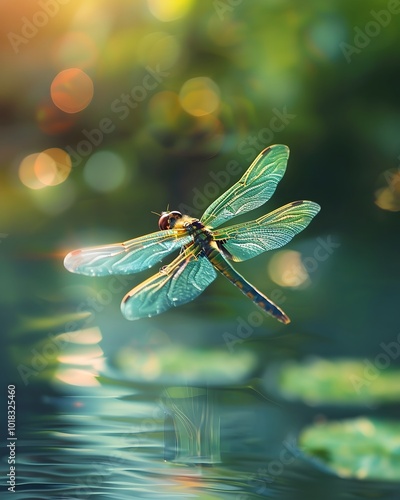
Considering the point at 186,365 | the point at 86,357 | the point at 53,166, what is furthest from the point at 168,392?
the point at 53,166

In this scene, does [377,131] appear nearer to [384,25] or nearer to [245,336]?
[384,25]

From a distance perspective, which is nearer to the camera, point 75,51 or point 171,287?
point 171,287

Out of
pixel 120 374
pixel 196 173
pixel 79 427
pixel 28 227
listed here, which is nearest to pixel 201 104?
pixel 196 173
